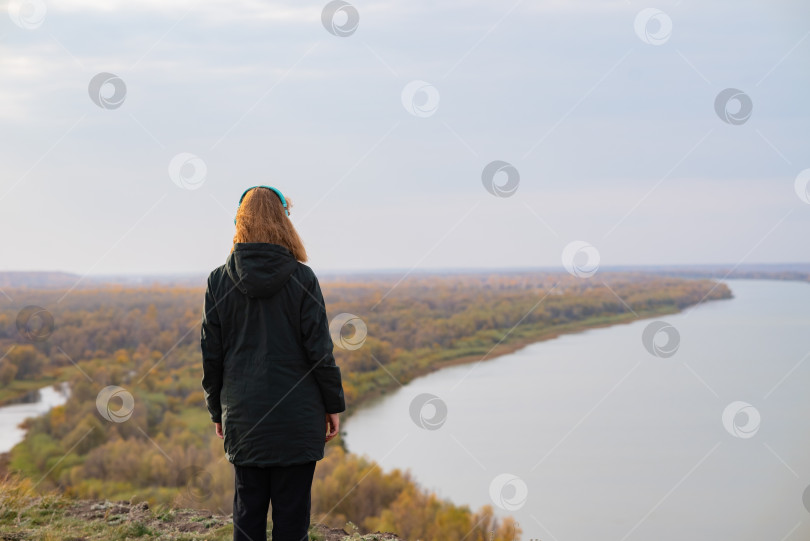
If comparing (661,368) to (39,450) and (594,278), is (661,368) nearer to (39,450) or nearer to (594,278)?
(594,278)

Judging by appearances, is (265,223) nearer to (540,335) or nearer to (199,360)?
(199,360)

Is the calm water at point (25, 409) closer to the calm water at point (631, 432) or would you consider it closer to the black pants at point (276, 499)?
the calm water at point (631, 432)

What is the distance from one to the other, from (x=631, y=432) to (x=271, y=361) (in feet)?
132

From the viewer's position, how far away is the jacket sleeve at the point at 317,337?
8.42 feet

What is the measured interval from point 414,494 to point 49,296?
104 ft

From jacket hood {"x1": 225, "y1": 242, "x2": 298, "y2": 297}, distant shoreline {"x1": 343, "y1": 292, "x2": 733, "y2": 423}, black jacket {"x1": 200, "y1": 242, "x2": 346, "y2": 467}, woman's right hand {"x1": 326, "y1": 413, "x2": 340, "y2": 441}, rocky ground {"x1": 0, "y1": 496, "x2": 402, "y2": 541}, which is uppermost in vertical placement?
distant shoreline {"x1": 343, "y1": 292, "x2": 733, "y2": 423}

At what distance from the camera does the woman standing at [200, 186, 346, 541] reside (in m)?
2.58

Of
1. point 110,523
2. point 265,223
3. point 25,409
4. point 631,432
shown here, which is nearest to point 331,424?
point 265,223

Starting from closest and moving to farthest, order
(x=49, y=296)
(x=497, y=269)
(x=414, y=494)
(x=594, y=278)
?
(x=414, y=494), (x=49, y=296), (x=594, y=278), (x=497, y=269)

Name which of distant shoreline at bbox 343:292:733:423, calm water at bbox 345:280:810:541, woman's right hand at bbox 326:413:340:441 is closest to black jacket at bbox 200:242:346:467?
woman's right hand at bbox 326:413:340:441

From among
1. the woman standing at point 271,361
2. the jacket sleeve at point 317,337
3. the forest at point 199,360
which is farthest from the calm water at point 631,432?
the jacket sleeve at point 317,337

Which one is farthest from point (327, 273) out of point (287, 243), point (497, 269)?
point (287, 243)

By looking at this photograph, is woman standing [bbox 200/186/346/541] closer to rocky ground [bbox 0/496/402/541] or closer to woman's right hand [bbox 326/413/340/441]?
woman's right hand [bbox 326/413/340/441]

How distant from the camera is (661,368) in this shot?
2157 inches
